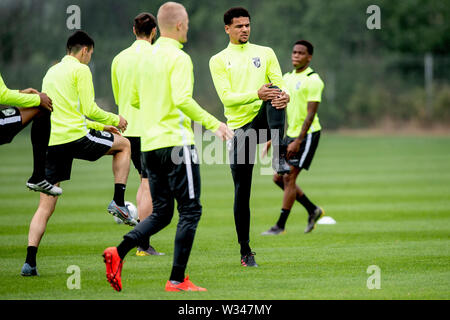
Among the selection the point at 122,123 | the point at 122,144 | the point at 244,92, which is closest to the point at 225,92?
the point at 244,92

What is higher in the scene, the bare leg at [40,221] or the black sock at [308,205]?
the bare leg at [40,221]

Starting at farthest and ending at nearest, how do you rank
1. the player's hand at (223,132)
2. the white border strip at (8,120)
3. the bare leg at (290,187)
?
1. the bare leg at (290,187)
2. the white border strip at (8,120)
3. the player's hand at (223,132)

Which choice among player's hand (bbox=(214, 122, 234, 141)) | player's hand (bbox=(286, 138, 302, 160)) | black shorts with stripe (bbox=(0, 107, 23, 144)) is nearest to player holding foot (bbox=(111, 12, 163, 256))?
black shorts with stripe (bbox=(0, 107, 23, 144))

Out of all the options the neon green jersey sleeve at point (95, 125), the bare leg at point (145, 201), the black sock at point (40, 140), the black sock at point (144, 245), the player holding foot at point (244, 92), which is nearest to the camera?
the black sock at point (40, 140)

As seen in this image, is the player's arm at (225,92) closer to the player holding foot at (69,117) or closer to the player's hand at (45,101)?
the player holding foot at (69,117)

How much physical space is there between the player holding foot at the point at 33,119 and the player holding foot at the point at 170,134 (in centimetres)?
136

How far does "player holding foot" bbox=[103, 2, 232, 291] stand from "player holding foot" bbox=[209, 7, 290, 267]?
1.65m

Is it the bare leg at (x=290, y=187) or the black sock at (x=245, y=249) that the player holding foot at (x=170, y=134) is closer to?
the black sock at (x=245, y=249)

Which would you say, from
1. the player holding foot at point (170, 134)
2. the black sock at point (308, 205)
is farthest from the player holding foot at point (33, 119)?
the black sock at point (308, 205)

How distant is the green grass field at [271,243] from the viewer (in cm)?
749

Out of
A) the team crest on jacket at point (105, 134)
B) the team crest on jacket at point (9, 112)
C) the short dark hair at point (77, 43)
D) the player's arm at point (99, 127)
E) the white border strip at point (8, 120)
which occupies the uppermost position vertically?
the short dark hair at point (77, 43)

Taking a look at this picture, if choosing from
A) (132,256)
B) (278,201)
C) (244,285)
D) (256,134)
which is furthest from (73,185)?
(244,285)

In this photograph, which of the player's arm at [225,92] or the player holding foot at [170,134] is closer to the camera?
the player holding foot at [170,134]

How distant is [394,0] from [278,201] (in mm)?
34994
